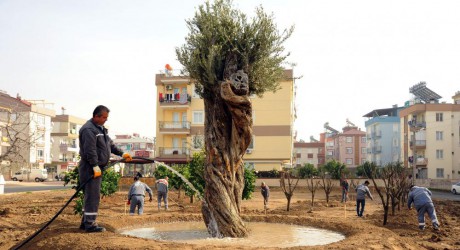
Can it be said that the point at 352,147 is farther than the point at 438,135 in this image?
Yes

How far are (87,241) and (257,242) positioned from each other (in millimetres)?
4157

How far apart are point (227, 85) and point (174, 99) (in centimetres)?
4254

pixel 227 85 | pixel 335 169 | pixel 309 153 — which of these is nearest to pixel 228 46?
pixel 227 85

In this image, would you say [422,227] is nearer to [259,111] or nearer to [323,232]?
[323,232]

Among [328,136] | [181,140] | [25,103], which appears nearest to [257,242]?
[181,140]

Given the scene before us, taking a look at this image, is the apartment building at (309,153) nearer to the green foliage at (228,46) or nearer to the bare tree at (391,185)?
the bare tree at (391,185)

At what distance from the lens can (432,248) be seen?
10.2 metres

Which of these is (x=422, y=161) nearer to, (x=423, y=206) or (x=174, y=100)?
(x=174, y=100)

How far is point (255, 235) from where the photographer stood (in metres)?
12.0

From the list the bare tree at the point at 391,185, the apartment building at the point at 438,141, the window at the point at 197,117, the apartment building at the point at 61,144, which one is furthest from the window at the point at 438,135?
the apartment building at the point at 61,144

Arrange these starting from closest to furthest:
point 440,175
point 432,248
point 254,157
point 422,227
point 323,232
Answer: point 432,248 < point 323,232 < point 422,227 < point 254,157 < point 440,175

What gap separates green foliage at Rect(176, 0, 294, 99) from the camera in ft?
39.0

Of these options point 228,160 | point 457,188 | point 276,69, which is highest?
point 276,69

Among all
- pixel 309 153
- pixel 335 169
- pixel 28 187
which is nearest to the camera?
pixel 28 187
